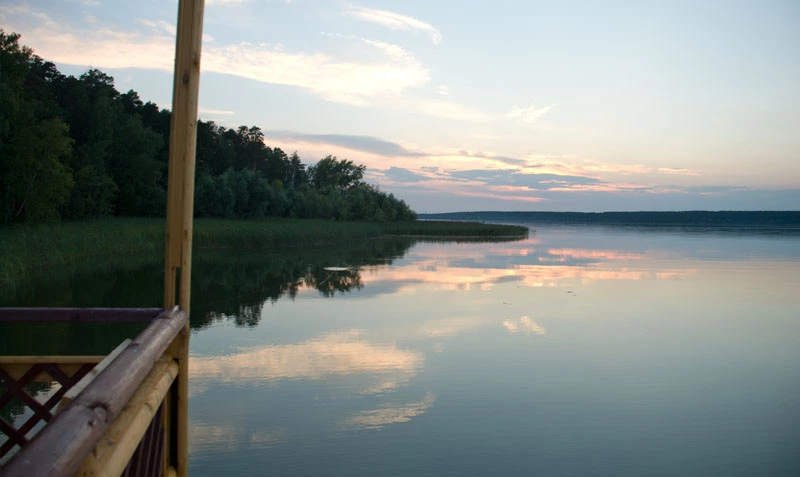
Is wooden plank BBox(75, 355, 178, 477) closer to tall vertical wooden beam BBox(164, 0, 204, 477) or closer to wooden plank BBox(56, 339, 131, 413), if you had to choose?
wooden plank BBox(56, 339, 131, 413)

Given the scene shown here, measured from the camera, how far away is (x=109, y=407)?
55.2 inches

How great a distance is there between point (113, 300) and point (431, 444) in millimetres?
9020

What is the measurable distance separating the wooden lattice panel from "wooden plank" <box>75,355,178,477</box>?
383 millimetres

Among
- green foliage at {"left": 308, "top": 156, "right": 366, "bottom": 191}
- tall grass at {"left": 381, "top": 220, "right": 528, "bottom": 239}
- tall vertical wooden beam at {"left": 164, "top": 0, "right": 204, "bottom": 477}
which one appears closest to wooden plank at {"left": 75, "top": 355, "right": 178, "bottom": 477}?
tall vertical wooden beam at {"left": 164, "top": 0, "right": 204, "bottom": 477}

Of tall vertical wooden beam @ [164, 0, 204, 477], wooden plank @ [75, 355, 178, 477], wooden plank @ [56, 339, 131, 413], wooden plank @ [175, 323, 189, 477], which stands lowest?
wooden plank @ [175, 323, 189, 477]

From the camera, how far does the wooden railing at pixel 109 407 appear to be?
1146mm

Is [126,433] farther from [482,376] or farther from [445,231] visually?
[445,231]

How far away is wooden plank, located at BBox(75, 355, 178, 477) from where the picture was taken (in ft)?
4.76

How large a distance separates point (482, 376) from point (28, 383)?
215 inches

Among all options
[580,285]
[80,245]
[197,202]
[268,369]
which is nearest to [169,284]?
[268,369]

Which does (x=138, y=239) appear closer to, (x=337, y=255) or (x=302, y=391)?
(x=337, y=255)

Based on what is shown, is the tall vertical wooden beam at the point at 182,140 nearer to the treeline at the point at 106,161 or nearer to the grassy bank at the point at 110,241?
the grassy bank at the point at 110,241

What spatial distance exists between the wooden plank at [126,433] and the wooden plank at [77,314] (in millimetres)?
309

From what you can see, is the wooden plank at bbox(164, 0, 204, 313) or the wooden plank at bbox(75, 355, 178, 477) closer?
the wooden plank at bbox(75, 355, 178, 477)
